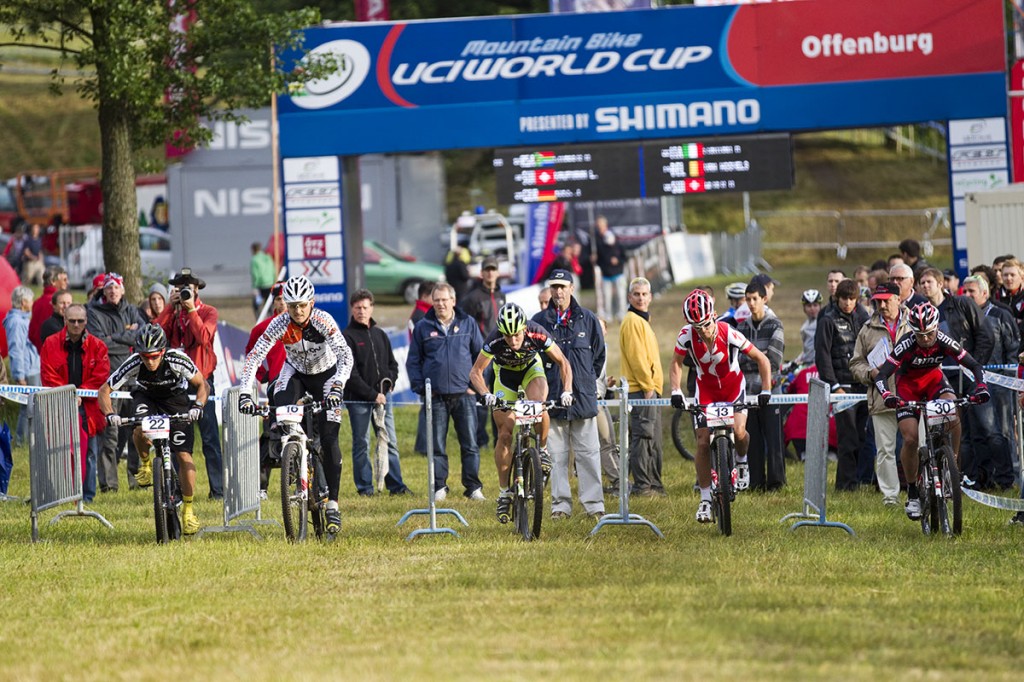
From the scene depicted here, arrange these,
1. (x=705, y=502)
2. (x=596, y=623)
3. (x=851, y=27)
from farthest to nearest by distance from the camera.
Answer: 1. (x=851, y=27)
2. (x=705, y=502)
3. (x=596, y=623)

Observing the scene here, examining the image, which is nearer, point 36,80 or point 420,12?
point 420,12

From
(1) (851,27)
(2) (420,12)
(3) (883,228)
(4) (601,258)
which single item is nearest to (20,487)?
(1) (851,27)

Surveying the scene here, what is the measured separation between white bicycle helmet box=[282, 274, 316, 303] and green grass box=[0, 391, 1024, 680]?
1.88 meters

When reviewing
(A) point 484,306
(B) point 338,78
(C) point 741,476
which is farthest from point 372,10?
(C) point 741,476

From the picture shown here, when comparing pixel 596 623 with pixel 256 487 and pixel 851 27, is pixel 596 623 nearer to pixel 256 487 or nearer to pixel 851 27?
pixel 256 487

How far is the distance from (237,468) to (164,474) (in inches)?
29.9

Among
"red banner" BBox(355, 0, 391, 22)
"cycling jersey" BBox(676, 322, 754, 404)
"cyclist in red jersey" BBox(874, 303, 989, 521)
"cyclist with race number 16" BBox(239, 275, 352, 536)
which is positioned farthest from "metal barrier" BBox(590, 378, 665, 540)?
"red banner" BBox(355, 0, 391, 22)

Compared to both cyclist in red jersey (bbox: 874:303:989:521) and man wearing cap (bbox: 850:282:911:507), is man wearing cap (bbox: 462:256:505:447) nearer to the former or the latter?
man wearing cap (bbox: 850:282:911:507)

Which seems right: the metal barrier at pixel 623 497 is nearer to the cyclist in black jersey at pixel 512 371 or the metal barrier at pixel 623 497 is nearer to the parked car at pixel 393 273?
the cyclist in black jersey at pixel 512 371

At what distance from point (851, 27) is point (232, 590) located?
587 inches

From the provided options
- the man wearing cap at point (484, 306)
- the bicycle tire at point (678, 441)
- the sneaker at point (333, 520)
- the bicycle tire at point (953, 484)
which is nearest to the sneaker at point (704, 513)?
the bicycle tire at point (953, 484)

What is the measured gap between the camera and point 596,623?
8.84 m

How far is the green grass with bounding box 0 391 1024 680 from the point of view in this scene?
795 centimetres

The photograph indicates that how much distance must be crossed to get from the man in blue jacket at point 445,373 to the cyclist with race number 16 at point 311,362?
2.97 meters
